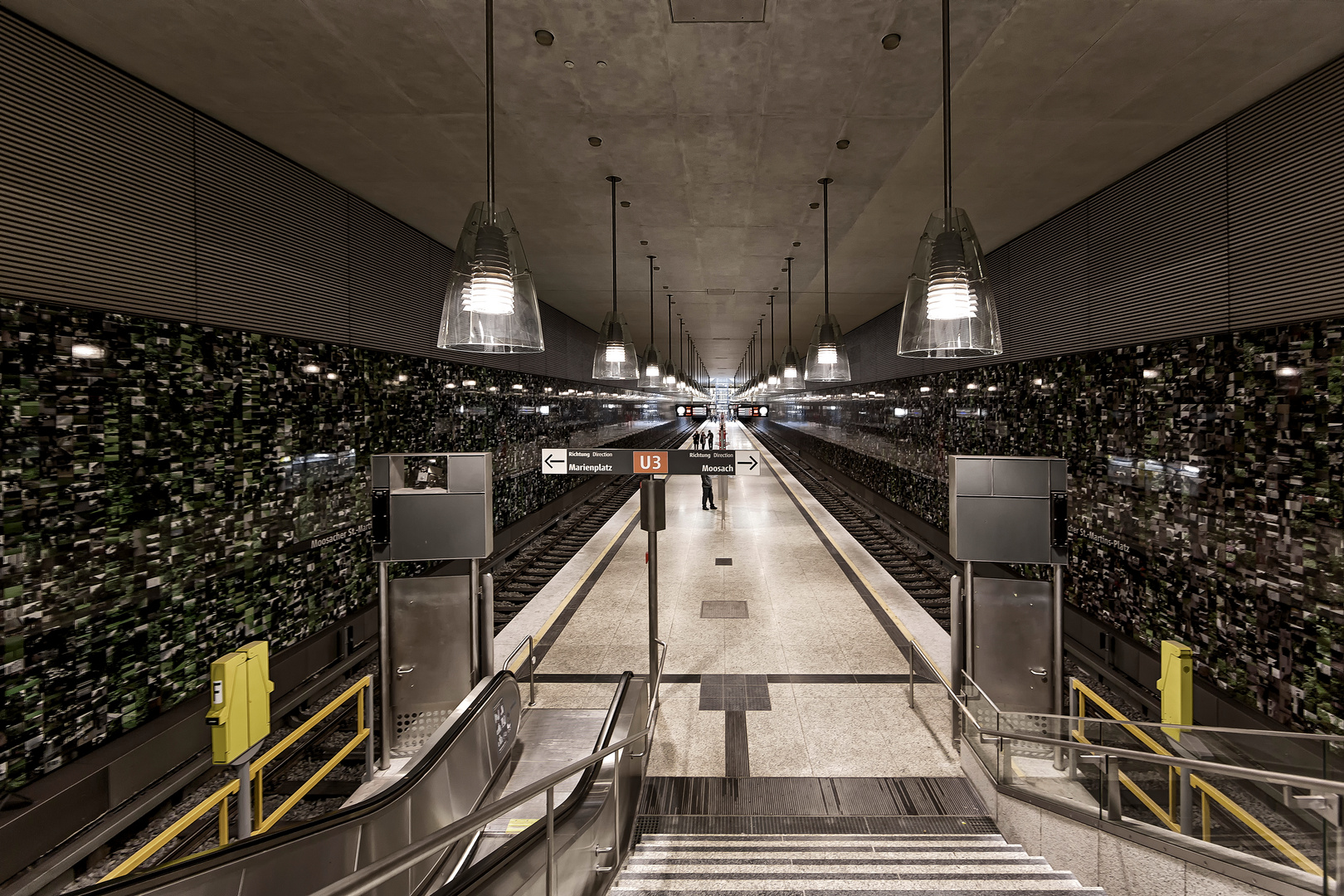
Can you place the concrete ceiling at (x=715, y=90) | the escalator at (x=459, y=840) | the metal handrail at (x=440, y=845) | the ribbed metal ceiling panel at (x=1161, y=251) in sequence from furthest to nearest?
1. the ribbed metal ceiling panel at (x=1161, y=251)
2. the concrete ceiling at (x=715, y=90)
3. the escalator at (x=459, y=840)
4. the metal handrail at (x=440, y=845)

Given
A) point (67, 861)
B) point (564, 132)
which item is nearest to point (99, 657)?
point (67, 861)

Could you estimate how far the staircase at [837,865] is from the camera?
294 centimetres

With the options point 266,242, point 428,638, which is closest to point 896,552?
point 428,638

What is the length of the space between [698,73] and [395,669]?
521 cm

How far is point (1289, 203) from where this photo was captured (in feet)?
13.7

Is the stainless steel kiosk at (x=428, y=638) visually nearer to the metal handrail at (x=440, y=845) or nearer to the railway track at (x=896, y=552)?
the metal handrail at (x=440, y=845)

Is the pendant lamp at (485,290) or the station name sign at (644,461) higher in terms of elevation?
the pendant lamp at (485,290)

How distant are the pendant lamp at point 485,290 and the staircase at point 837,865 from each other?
113 inches

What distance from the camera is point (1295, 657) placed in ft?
13.4

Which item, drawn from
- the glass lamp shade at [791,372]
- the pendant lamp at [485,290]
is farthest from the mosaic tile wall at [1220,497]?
the pendant lamp at [485,290]

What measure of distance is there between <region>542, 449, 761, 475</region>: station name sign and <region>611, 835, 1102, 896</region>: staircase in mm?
2490

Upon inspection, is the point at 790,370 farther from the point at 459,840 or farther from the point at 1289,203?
the point at 459,840

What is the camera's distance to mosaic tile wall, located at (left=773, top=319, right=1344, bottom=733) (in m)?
3.92

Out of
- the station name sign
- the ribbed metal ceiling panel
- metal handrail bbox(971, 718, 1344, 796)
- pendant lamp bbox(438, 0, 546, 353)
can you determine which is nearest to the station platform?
metal handrail bbox(971, 718, 1344, 796)
